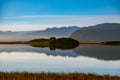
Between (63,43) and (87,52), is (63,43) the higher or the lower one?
the higher one

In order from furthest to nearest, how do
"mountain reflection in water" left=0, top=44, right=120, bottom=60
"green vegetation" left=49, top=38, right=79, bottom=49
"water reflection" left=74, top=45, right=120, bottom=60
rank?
"green vegetation" left=49, top=38, right=79, bottom=49, "mountain reflection in water" left=0, top=44, right=120, bottom=60, "water reflection" left=74, top=45, right=120, bottom=60

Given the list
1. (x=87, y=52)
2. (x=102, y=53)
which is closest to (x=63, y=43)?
(x=87, y=52)

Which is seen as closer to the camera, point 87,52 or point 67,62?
point 67,62

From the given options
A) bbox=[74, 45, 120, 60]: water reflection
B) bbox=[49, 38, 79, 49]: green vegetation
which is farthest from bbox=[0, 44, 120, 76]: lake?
bbox=[49, 38, 79, 49]: green vegetation

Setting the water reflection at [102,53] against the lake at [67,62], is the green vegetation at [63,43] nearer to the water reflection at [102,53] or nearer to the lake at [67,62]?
the water reflection at [102,53]

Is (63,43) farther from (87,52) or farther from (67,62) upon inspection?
(67,62)

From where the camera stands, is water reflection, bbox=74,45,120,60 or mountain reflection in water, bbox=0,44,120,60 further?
mountain reflection in water, bbox=0,44,120,60

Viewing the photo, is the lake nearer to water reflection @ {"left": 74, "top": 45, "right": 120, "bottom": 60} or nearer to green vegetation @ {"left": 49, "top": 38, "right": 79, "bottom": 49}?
water reflection @ {"left": 74, "top": 45, "right": 120, "bottom": 60}

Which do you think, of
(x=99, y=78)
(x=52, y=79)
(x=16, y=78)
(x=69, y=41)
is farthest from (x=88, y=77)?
(x=69, y=41)

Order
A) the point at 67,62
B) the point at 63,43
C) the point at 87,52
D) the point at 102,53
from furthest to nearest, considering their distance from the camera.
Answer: the point at 63,43 < the point at 87,52 < the point at 102,53 < the point at 67,62

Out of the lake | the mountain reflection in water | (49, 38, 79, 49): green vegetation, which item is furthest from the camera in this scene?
(49, 38, 79, 49): green vegetation

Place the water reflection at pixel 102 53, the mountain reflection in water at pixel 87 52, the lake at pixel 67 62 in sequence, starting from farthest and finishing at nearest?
the mountain reflection in water at pixel 87 52 < the water reflection at pixel 102 53 < the lake at pixel 67 62

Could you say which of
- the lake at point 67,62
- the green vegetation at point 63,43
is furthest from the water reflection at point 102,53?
the green vegetation at point 63,43

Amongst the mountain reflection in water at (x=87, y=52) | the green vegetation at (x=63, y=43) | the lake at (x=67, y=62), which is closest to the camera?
the lake at (x=67, y=62)
